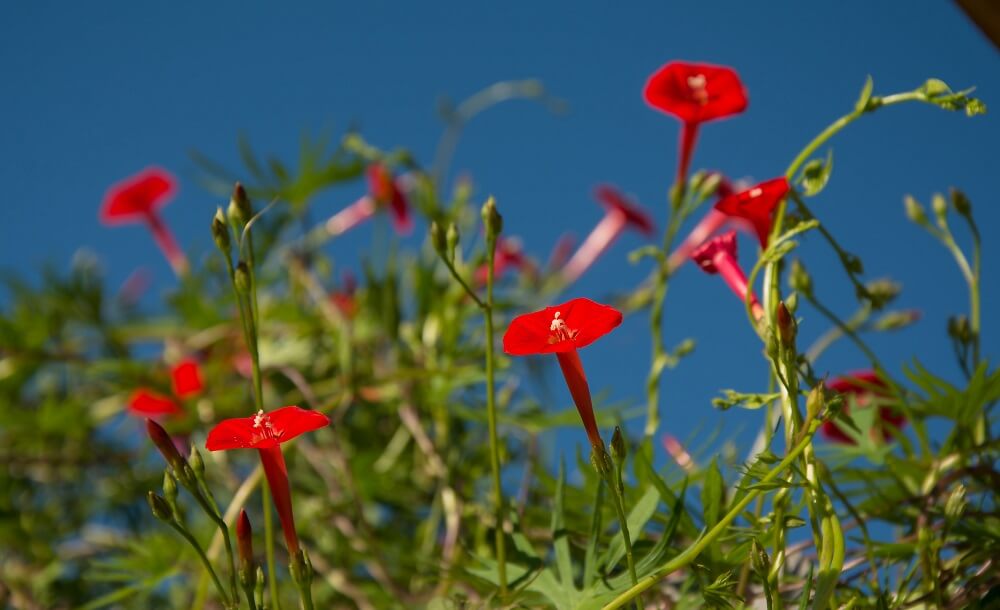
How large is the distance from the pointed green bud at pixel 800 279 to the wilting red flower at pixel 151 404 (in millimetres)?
819

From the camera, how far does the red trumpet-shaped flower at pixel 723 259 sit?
22.6 inches

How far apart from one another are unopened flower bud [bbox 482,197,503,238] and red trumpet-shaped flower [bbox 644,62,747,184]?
14 cm

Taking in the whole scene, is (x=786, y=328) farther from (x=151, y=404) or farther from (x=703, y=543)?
(x=151, y=404)

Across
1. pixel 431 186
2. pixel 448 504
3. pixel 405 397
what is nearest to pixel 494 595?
pixel 448 504

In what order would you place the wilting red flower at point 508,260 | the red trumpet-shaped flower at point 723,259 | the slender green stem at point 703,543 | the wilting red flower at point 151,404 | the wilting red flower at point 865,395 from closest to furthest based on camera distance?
1. the slender green stem at point 703,543
2. the red trumpet-shaped flower at point 723,259
3. the wilting red flower at point 865,395
4. the wilting red flower at point 151,404
5. the wilting red flower at point 508,260

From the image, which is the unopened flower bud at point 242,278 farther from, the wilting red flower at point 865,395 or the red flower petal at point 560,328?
the wilting red flower at point 865,395

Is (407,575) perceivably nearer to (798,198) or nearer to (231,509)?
(231,509)

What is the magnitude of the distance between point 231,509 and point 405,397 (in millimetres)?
355

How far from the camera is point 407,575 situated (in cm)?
99

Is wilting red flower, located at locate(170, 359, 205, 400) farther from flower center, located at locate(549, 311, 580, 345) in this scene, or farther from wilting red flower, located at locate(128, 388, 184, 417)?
flower center, located at locate(549, 311, 580, 345)

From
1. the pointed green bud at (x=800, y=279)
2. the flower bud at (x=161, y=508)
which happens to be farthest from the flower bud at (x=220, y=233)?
the pointed green bud at (x=800, y=279)

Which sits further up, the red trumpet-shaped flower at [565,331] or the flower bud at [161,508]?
Result: the red trumpet-shaped flower at [565,331]

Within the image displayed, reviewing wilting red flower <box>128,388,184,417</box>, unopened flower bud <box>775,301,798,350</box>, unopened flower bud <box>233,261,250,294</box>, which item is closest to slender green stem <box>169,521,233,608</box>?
unopened flower bud <box>233,261,250,294</box>

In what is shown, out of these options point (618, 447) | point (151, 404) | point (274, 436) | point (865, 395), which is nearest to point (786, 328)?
point (618, 447)
